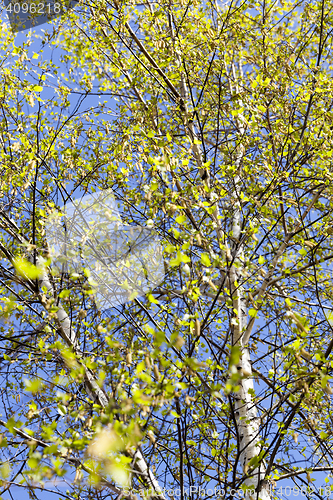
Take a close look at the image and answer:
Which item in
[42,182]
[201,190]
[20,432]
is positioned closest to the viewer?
[20,432]

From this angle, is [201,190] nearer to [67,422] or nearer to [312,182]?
[67,422]

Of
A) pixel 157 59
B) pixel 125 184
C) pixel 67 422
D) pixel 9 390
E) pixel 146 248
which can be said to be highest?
pixel 157 59

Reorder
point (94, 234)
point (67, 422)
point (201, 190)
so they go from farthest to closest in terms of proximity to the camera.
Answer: point (94, 234)
point (201, 190)
point (67, 422)

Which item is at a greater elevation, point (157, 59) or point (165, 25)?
point (165, 25)

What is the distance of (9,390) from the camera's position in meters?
5.33

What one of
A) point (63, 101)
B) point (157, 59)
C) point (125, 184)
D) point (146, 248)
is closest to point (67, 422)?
point (146, 248)

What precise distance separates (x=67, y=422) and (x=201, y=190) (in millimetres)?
2394

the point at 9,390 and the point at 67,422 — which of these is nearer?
the point at 67,422

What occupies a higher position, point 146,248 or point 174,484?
point 146,248

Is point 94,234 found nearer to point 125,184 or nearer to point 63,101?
point 125,184

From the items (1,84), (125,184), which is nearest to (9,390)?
(125,184)

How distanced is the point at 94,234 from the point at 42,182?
2.06 metres

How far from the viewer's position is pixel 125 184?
Result: 17.4 feet

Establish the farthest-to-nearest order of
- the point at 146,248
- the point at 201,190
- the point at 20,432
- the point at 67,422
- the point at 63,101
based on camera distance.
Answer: the point at 63,101, the point at 146,248, the point at 201,190, the point at 67,422, the point at 20,432
